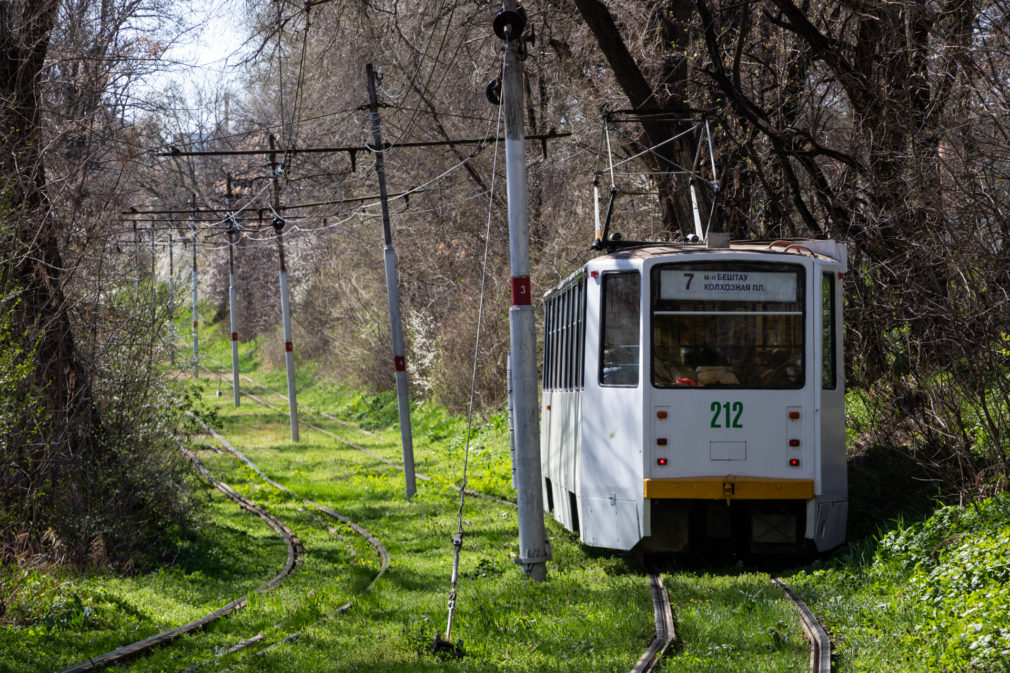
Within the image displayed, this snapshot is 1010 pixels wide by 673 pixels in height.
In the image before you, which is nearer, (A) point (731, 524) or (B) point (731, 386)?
(B) point (731, 386)

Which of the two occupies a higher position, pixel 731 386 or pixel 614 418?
pixel 731 386

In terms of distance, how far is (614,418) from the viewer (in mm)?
10812

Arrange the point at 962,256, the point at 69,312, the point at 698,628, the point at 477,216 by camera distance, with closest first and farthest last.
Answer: the point at 698,628 < the point at 962,256 < the point at 69,312 < the point at 477,216

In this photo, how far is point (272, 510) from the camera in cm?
1738

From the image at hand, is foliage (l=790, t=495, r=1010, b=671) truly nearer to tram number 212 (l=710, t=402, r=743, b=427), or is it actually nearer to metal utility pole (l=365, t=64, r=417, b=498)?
tram number 212 (l=710, t=402, r=743, b=427)

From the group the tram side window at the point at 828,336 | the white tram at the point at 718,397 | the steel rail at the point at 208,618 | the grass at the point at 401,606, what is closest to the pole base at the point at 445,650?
the grass at the point at 401,606

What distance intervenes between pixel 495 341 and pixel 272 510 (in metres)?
10.1

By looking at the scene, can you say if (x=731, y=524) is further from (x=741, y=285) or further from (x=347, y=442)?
(x=347, y=442)

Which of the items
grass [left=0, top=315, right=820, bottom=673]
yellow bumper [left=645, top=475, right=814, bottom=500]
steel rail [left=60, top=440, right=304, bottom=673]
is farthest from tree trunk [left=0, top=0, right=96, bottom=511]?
yellow bumper [left=645, top=475, right=814, bottom=500]

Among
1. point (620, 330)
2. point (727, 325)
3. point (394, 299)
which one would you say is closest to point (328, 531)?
point (394, 299)

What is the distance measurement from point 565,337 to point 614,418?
225 cm

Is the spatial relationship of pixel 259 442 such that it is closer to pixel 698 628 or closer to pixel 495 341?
pixel 495 341

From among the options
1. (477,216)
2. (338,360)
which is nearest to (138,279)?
(477,216)

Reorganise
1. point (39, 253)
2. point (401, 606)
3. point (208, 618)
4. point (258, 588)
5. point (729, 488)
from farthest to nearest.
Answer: point (39, 253) → point (258, 588) → point (729, 488) → point (401, 606) → point (208, 618)
